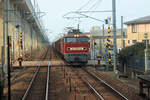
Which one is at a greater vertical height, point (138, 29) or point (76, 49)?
point (138, 29)

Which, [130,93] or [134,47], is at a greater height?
[134,47]

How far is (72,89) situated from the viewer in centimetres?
1179

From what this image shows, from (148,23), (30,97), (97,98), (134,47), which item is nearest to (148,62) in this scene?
(134,47)

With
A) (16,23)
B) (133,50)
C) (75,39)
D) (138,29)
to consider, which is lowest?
(133,50)

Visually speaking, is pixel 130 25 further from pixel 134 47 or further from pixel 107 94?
pixel 107 94

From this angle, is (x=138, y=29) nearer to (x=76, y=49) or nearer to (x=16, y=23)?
(x=76, y=49)

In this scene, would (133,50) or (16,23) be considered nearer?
(133,50)

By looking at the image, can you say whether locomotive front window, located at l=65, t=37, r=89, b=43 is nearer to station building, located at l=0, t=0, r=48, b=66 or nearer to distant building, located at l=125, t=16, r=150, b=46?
station building, located at l=0, t=0, r=48, b=66

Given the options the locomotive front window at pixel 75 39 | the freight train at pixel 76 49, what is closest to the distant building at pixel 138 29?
the locomotive front window at pixel 75 39

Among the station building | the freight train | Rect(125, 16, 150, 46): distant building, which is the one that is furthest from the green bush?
Rect(125, 16, 150, 46): distant building

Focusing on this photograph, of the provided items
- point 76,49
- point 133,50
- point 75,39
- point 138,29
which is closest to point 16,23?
point 75,39

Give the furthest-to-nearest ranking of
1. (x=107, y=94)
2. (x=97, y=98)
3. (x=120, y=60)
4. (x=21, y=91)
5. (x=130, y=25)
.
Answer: (x=130, y=25) < (x=120, y=60) < (x=21, y=91) < (x=107, y=94) < (x=97, y=98)

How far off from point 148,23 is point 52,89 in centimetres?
2832

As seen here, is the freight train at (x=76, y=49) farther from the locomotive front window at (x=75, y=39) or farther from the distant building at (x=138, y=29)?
the distant building at (x=138, y=29)
